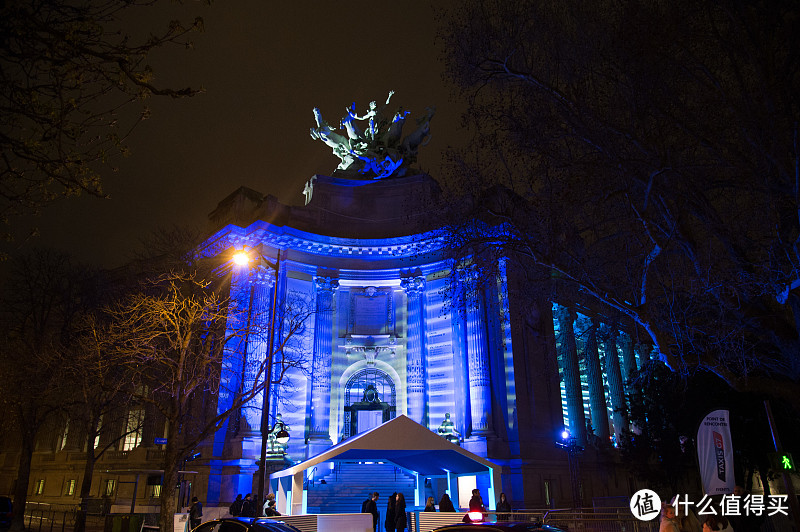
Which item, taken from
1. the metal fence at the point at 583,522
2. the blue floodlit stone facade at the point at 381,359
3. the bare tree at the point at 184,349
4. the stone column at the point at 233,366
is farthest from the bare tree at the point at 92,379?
the metal fence at the point at 583,522

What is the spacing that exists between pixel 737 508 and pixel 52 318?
33077 millimetres

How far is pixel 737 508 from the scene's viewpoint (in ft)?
31.6

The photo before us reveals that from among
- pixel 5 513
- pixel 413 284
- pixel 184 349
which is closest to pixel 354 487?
pixel 184 349

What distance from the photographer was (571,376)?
1356 inches

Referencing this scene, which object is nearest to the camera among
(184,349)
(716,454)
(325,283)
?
(716,454)

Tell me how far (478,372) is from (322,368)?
8674mm

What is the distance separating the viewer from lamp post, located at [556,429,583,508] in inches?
1053

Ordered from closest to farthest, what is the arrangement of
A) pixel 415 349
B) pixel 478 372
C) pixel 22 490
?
pixel 22 490 → pixel 478 372 → pixel 415 349

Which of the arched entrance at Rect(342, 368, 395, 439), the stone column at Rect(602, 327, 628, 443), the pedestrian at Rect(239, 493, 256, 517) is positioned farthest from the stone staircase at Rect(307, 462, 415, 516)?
the stone column at Rect(602, 327, 628, 443)

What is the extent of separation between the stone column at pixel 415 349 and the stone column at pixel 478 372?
10.5 feet

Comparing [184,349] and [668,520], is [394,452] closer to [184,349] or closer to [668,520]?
[184,349]

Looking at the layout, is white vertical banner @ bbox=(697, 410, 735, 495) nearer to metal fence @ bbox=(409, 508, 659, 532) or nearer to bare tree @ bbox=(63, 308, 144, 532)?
metal fence @ bbox=(409, 508, 659, 532)

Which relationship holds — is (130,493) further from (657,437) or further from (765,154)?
(765,154)

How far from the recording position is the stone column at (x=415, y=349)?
1245 inches
